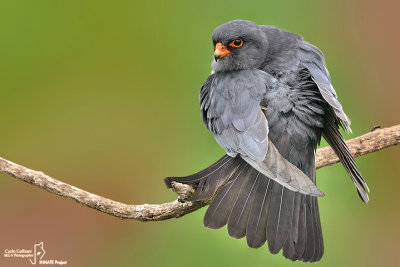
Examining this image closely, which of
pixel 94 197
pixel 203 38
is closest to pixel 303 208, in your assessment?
pixel 94 197

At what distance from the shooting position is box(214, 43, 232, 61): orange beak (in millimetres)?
3445

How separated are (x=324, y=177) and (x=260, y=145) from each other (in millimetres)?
1179

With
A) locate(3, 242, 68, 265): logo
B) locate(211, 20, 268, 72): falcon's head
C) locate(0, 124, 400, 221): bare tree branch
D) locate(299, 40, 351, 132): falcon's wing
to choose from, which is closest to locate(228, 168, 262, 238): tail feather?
locate(0, 124, 400, 221): bare tree branch

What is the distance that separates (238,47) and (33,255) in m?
1.81

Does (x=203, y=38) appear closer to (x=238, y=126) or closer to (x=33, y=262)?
(x=238, y=126)

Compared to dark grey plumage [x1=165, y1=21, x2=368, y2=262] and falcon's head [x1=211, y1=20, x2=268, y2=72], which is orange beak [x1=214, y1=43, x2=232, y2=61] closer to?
falcon's head [x1=211, y1=20, x2=268, y2=72]

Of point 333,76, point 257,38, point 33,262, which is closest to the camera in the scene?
point 257,38

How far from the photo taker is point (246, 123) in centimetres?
309

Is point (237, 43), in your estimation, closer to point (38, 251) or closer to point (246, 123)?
point (246, 123)

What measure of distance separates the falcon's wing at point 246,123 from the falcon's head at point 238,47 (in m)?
0.13

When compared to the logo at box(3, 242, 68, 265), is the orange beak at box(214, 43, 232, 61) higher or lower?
higher

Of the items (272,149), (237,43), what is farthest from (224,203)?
(237,43)

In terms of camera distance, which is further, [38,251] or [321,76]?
[38,251]

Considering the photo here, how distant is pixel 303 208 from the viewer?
10.4 feet
